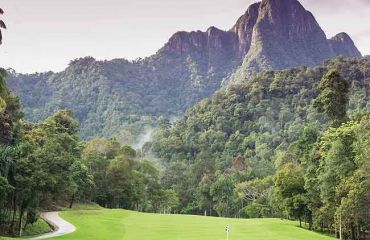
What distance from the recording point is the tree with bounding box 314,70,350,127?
5997 cm

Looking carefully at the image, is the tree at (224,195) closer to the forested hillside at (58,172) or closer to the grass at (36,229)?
the forested hillside at (58,172)

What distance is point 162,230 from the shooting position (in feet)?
149

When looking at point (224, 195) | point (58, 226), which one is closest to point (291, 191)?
point (58, 226)

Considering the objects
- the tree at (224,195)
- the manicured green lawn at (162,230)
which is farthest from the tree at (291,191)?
the tree at (224,195)

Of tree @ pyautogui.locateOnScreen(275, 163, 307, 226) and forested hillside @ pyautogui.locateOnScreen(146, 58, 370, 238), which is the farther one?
tree @ pyautogui.locateOnScreen(275, 163, 307, 226)

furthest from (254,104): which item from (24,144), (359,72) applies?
(24,144)

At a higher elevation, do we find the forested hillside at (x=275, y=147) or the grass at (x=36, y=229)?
the forested hillside at (x=275, y=147)

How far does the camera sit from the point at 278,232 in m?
45.8

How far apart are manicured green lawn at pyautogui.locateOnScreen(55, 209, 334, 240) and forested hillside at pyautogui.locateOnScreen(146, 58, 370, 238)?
646cm

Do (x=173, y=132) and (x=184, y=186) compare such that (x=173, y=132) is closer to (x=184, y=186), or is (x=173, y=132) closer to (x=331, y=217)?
(x=184, y=186)

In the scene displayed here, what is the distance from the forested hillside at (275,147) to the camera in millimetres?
48219

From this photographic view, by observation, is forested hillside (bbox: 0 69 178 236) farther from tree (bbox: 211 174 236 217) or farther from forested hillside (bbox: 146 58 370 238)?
forested hillside (bbox: 146 58 370 238)

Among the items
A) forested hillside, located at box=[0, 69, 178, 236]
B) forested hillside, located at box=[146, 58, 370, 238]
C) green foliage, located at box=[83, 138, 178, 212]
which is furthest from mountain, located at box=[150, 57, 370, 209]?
forested hillside, located at box=[0, 69, 178, 236]

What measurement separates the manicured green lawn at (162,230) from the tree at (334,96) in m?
17.6
